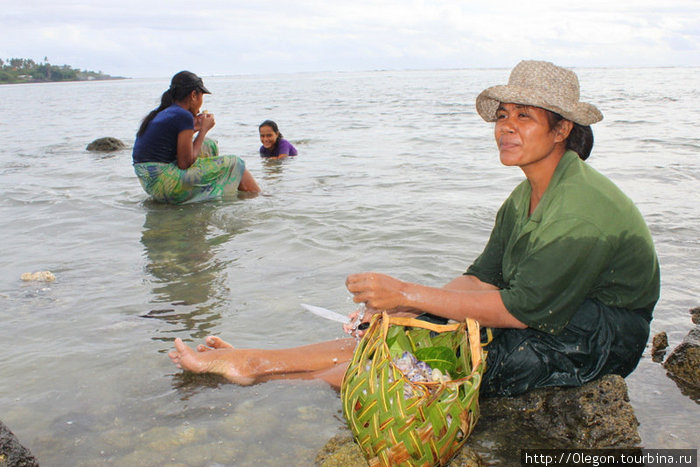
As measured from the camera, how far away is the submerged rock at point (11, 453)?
2260mm

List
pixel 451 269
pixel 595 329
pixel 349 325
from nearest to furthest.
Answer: pixel 595 329 → pixel 349 325 → pixel 451 269

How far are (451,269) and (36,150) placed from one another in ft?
36.8

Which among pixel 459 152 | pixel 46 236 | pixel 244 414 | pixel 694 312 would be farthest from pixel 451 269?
→ pixel 459 152

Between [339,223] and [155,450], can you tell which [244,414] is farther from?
[339,223]

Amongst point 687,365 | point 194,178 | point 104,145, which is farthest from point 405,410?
point 104,145

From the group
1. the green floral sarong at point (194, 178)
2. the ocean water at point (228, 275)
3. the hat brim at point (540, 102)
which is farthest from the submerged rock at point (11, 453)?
the green floral sarong at point (194, 178)

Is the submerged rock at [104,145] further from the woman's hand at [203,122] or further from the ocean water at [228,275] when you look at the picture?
the woman's hand at [203,122]

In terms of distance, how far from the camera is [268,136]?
11.1 meters

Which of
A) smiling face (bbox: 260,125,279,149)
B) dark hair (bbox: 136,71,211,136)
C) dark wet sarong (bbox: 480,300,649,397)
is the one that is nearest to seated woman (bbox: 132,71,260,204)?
dark hair (bbox: 136,71,211,136)

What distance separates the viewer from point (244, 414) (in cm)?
287

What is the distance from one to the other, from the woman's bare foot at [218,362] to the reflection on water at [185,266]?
55 centimetres

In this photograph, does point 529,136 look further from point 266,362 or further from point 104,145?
point 104,145

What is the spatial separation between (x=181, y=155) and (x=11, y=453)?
5.14m

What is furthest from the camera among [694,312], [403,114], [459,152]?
[403,114]
